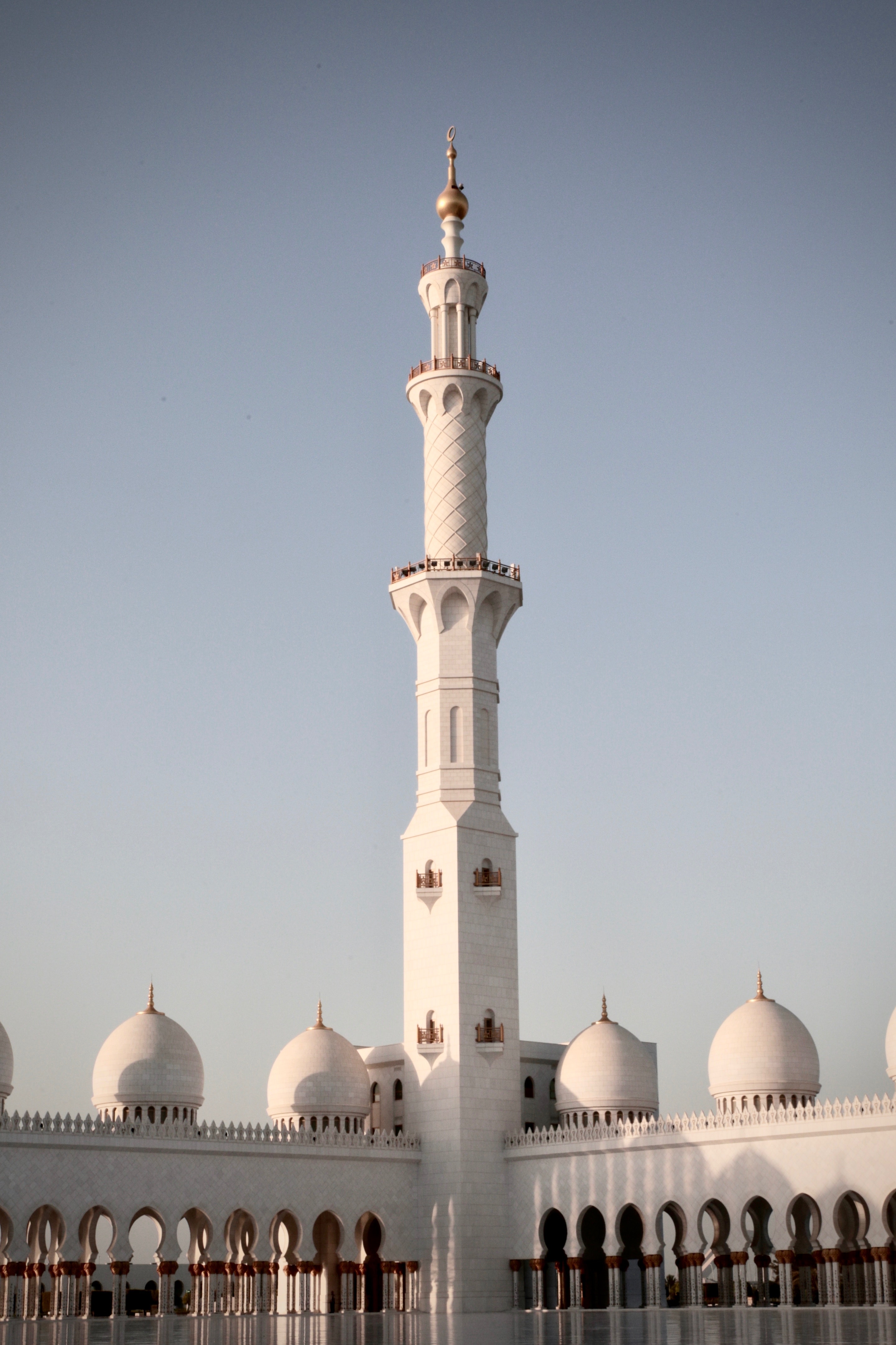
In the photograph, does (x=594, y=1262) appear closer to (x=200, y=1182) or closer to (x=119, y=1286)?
(x=200, y=1182)

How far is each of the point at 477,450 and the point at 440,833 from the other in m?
11.2

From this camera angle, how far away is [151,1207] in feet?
129

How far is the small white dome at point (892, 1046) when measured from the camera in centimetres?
3941

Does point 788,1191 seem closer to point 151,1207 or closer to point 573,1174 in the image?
point 573,1174

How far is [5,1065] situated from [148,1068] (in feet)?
12.5

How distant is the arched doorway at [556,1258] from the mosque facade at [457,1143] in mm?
90

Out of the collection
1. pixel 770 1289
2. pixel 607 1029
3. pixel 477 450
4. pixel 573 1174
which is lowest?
pixel 770 1289

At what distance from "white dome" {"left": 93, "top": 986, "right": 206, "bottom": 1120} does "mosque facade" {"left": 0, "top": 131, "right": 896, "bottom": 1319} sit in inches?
2.5

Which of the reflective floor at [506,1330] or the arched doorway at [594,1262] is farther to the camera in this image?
the arched doorway at [594,1262]

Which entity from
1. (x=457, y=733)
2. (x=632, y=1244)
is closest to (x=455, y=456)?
(x=457, y=733)

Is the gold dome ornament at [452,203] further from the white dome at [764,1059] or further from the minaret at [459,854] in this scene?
the white dome at [764,1059]

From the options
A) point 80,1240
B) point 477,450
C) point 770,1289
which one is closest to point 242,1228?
point 80,1240

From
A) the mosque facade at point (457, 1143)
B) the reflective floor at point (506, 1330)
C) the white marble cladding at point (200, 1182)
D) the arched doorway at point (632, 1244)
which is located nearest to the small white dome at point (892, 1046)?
the mosque facade at point (457, 1143)

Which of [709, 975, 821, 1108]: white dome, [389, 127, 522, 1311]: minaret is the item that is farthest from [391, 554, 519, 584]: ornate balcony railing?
[709, 975, 821, 1108]: white dome
